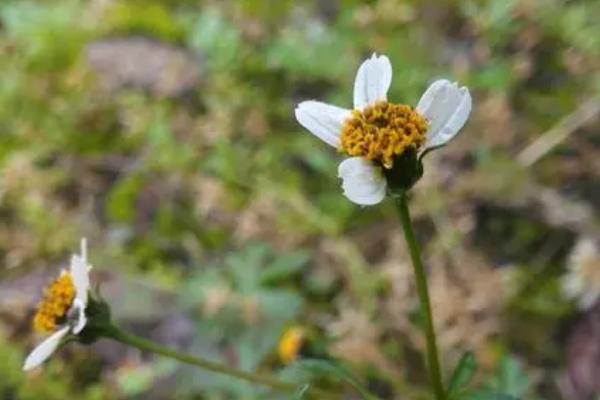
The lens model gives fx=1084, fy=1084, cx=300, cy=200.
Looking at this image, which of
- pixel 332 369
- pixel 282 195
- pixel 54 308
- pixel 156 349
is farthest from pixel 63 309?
pixel 282 195

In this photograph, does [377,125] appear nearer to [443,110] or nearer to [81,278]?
[443,110]

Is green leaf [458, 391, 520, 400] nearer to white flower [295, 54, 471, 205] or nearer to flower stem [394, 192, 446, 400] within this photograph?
flower stem [394, 192, 446, 400]

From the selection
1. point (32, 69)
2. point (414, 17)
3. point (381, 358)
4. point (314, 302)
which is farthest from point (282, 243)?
point (32, 69)

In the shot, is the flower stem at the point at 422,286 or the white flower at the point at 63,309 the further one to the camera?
the white flower at the point at 63,309

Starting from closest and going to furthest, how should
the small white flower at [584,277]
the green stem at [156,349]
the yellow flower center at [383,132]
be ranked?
the yellow flower center at [383,132], the green stem at [156,349], the small white flower at [584,277]

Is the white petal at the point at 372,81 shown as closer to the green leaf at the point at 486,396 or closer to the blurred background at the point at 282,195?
the green leaf at the point at 486,396

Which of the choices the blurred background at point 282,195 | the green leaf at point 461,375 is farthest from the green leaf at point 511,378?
the green leaf at point 461,375
